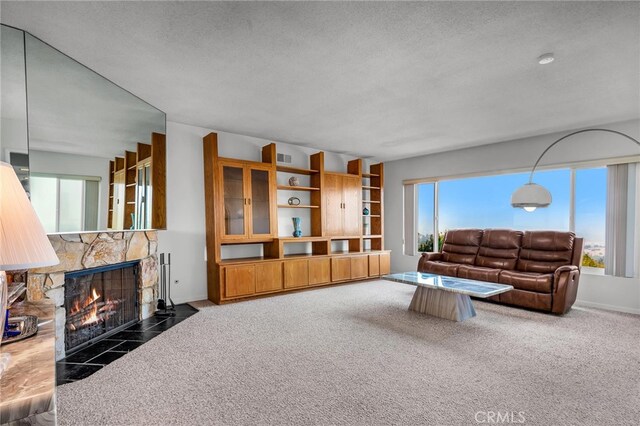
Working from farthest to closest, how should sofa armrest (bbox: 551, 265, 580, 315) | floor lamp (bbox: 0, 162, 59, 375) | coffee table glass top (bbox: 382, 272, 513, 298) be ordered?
sofa armrest (bbox: 551, 265, 580, 315), coffee table glass top (bbox: 382, 272, 513, 298), floor lamp (bbox: 0, 162, 59, 375)

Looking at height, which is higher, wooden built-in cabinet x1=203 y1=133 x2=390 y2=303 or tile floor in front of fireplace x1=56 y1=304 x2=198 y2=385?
wooden built-in cabinet x1=203 y1=133 x2=390 y2=303

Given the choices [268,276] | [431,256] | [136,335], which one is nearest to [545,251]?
[431,256]

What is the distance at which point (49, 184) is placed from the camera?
8.77 ft

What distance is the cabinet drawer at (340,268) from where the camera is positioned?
19.3ft

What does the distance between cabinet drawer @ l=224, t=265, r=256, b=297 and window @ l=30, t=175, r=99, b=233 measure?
190 cm

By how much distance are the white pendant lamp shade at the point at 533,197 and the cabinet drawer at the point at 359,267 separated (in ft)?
9.40

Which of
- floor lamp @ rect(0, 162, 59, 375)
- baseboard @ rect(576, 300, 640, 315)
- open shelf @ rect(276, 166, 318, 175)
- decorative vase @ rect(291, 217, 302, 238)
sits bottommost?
baseboard @ rect(576, 300, 640, 315)

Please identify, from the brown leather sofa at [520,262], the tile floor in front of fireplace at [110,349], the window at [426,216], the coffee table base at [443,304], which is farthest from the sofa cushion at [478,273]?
the tile floor in front of fireplace at [110,349]

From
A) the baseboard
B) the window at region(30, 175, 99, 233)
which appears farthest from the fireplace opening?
the baseboard

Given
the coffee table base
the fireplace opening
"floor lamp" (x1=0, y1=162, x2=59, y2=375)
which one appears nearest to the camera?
"floor lamp" (x1=0, y1=162, x2=59, y2=375)

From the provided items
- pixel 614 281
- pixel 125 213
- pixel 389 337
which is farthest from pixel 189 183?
pixel 614 281

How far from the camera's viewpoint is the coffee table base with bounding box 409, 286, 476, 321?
12.6ft

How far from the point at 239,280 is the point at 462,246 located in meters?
3.80

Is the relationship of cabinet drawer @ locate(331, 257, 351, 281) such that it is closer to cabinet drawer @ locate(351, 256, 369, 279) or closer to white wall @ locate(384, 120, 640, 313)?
cabinet drawer @ locate(351, 256, 369, 279)
